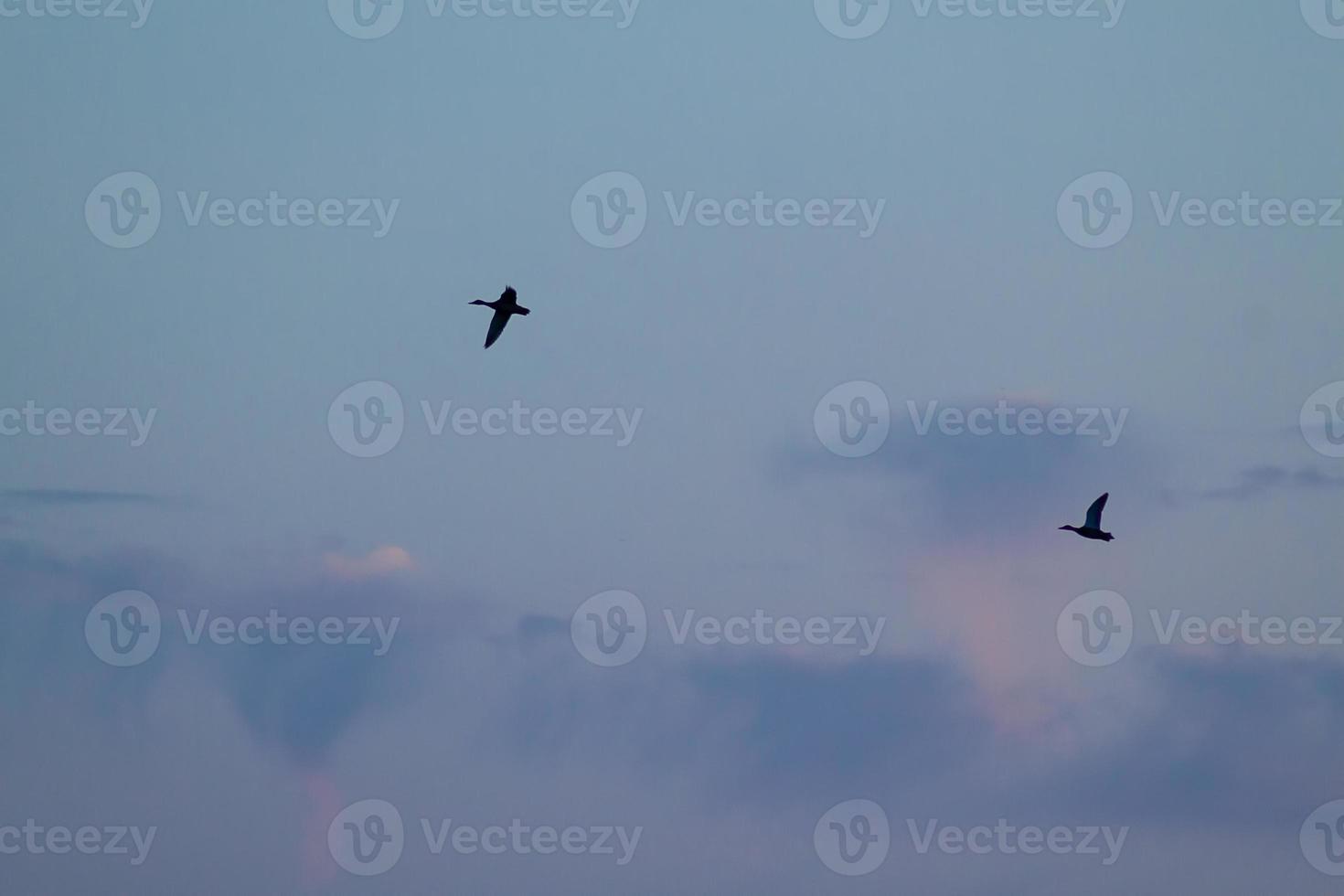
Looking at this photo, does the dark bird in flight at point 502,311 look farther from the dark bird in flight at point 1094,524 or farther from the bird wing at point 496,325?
the dark bird in flight at point 1094,524

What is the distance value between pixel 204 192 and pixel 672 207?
439 centimetres

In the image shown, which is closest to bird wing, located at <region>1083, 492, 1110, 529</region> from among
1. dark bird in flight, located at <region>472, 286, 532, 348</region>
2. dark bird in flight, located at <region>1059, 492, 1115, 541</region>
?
dark bird in flight, located at <region>1059, 492, 1115, 541</region>

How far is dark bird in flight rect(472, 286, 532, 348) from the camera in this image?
15.7 meters

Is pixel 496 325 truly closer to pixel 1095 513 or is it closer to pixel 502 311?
pixel 502 311

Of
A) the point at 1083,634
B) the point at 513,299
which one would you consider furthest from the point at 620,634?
the point at 1083,634

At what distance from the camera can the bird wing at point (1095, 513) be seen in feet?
54.2

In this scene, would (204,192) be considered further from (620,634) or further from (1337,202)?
(1337,202)

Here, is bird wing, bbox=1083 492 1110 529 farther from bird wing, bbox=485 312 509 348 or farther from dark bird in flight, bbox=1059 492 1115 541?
bird wing, bbox=485 312 509 348

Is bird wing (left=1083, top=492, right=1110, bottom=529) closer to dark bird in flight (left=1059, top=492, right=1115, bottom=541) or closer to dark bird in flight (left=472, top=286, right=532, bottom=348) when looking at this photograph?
dark bird in flight (left=1059, top=492, right=1115, bottom=541)

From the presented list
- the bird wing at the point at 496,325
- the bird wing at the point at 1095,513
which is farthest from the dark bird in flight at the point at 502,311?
the bird wing at the point at 1095,513

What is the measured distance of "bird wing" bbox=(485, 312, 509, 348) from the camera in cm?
1593

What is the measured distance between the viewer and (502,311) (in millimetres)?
15867

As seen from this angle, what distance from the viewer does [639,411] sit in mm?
16547

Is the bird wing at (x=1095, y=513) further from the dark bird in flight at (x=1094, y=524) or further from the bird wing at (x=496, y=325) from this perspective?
the bird wing at (x=496, y=325)
